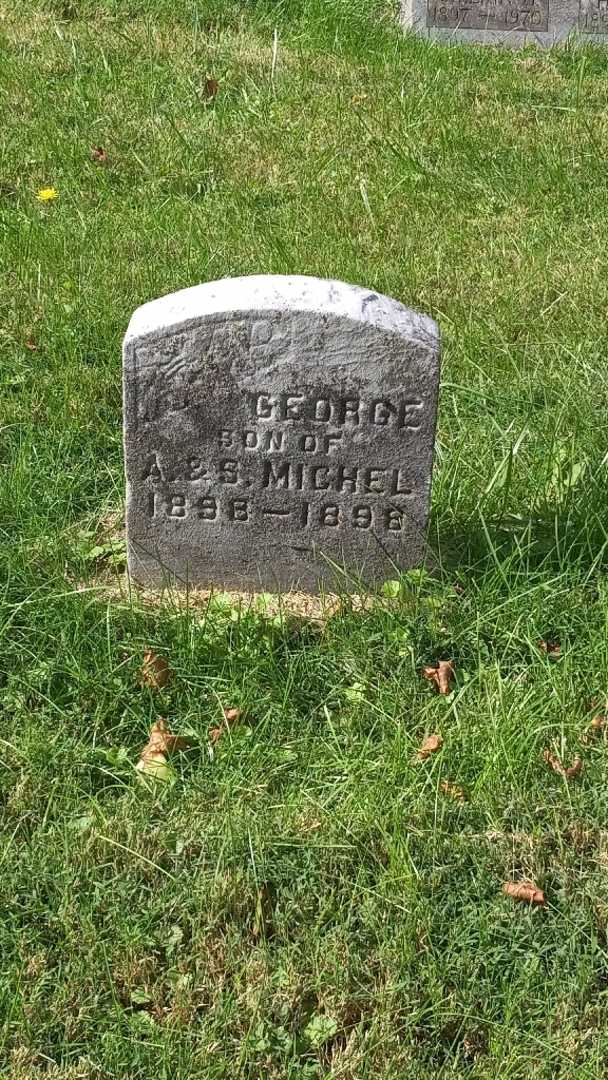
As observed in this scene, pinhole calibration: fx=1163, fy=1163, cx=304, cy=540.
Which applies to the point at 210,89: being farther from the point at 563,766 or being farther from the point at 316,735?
the point at 563,766

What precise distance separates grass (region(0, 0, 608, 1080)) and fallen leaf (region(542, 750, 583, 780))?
0.02m

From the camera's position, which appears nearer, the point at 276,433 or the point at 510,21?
the point at 276,433

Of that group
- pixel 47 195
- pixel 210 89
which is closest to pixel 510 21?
pixel 210 89

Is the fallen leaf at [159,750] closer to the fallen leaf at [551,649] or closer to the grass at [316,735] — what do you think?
the grass at [316,735]

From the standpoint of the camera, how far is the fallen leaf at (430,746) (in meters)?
2.72

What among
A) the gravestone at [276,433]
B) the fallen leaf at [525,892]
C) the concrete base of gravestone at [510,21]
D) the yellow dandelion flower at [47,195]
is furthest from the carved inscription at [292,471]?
the concrete base of gravestone at [510,21]

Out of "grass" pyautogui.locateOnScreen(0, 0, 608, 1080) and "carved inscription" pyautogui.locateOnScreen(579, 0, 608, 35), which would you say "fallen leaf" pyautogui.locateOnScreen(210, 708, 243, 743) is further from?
"carved inscription" pyautogui.locateOnScreen(579, 0, 608, 35)

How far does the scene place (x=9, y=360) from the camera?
4.22m

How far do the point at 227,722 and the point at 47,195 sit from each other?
340 cm

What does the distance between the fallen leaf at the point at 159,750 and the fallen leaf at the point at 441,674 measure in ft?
2.07

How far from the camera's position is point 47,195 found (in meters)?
5.33

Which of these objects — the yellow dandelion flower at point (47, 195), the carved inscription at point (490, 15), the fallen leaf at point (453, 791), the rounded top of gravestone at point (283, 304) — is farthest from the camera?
the carved inscription at point (490, 15)

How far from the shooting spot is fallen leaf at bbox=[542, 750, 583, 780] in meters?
2.67

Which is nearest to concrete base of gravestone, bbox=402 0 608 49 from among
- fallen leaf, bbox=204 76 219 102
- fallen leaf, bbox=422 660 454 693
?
fallen leaf, bbox=204 76 219 102
